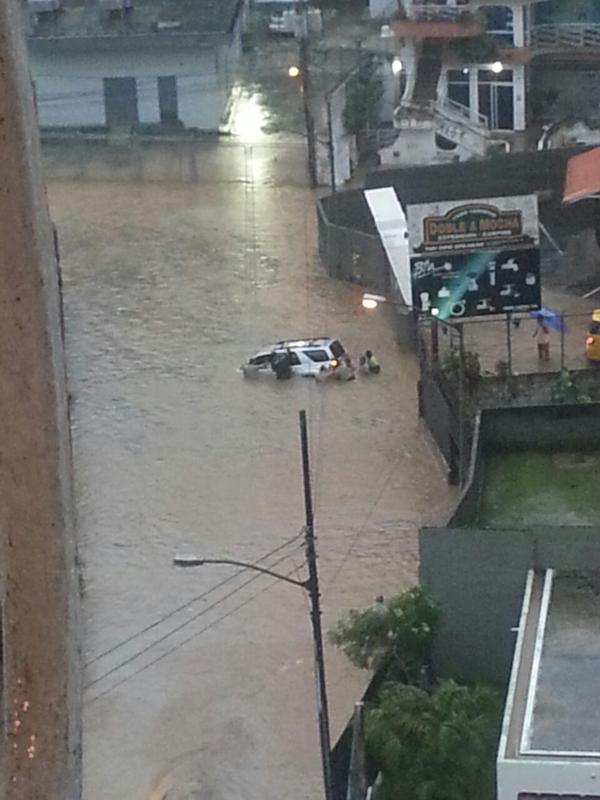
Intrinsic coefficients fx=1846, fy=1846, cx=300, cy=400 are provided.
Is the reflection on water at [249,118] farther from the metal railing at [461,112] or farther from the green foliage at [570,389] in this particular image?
the green foliage at [570,389]

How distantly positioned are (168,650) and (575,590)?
10.0ft

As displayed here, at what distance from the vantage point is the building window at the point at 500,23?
23547 millimetres

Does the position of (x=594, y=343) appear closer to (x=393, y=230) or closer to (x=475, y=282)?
(x=475, y=282)

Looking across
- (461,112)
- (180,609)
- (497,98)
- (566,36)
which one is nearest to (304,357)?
(180,609)

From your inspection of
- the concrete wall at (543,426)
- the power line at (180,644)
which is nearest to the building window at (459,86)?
the power line at (180,644)

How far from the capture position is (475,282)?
14453 millimetres

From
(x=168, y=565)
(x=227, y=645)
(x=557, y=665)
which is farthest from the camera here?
(x=168, y=565)

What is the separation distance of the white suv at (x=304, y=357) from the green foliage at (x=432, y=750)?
8.06 metres

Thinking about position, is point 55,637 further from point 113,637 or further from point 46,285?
point 113,637

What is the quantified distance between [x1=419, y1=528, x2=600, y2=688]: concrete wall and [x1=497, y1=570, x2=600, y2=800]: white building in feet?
0.38

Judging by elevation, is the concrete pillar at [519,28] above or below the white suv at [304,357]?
above

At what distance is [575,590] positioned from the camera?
8648 millimetres

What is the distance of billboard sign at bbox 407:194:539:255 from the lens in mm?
14562

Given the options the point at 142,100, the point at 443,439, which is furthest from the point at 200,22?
the point at 443,439
